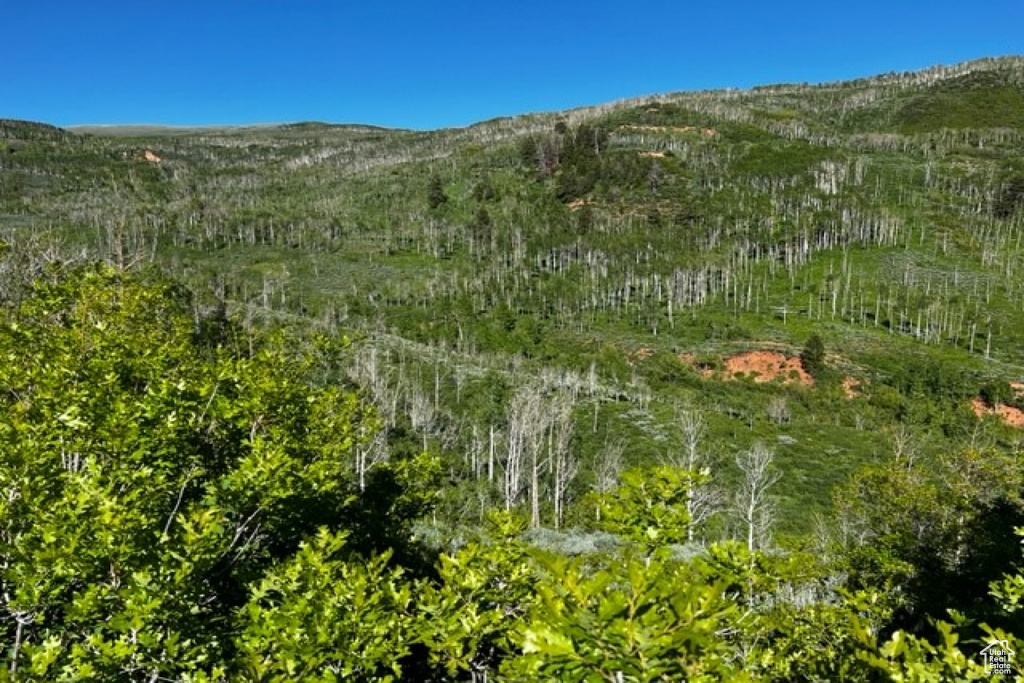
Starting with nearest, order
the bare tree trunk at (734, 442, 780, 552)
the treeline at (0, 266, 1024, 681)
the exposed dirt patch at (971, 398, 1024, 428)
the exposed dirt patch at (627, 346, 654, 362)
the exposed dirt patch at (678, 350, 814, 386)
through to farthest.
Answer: the treeline at (0, 266, 1024, 681), the bare tree trunk at (734, 442, 780, 552), the exposed dirt patch at (971, 398, 1024, 428), the exposed dirt patch at (678, 350, 814, 386), the exposed dirt patch at (627, 346, 654, 362)

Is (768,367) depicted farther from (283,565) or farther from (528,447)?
(283,565)

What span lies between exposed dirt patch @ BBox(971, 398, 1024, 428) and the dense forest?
2.79 ft

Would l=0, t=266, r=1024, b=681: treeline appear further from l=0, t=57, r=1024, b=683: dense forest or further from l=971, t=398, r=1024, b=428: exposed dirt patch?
l=971, t=398, r=1024, b=428: exposed dirt patch

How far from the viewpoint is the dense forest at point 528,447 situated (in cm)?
794

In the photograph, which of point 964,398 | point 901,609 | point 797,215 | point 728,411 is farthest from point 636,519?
point 797,215

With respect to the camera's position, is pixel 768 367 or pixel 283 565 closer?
pixel 283 565

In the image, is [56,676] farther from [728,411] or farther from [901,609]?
[728,411]

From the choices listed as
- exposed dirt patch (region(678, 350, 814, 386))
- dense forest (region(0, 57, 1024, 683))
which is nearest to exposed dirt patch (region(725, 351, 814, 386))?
exposed dirt patch (region(678, 350, 814, 386))

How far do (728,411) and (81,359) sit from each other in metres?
91.3

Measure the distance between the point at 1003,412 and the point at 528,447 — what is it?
258ft

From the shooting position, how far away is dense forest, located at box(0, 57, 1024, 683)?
7938 millimetres

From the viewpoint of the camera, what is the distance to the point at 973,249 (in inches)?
6580

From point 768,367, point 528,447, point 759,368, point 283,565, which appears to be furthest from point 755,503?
point 768,367

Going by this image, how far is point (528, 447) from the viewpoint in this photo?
235 feet
